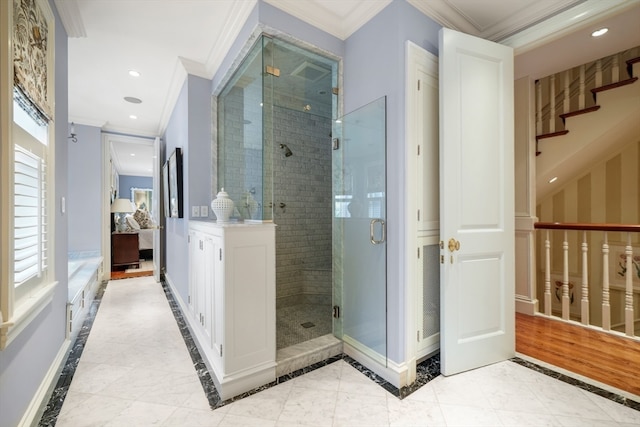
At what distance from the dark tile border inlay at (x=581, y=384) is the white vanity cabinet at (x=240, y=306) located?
187 centimetres

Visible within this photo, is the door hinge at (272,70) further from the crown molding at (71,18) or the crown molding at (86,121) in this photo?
the crown molding at (86,121)

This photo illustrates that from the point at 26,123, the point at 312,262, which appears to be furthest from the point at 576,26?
the point at 26,123

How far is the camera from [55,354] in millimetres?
1972

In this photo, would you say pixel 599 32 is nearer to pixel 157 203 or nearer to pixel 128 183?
pixel 157 203

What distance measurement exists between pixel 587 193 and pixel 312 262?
15.0 ft

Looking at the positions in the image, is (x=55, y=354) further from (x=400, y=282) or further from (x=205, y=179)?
(x=400, y=282)

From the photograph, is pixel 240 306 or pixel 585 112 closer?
pixel 240 306

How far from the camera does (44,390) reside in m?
1.67

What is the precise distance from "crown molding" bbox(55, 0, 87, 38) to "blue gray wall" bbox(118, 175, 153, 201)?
885cm

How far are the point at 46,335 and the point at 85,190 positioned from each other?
3779 millimetres

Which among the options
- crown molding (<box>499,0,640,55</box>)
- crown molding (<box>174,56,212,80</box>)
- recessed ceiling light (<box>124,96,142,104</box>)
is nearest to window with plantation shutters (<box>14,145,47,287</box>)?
crown molding (<box>174,56,212,80</box>)

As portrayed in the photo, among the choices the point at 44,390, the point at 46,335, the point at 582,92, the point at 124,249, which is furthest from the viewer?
the point at 124,249

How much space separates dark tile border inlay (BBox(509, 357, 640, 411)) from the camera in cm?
164

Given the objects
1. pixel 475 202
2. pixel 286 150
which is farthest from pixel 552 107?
pixel 286 150
